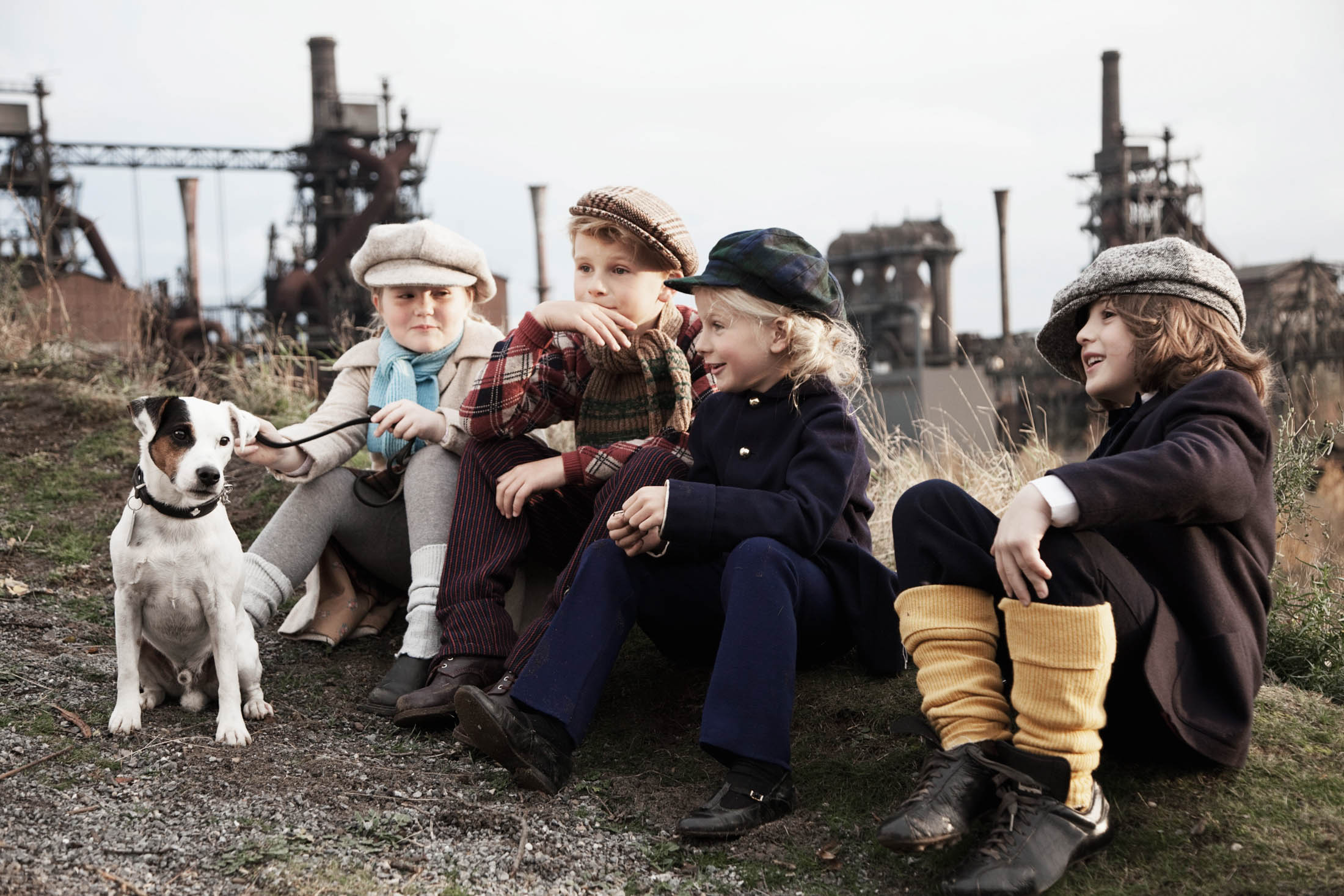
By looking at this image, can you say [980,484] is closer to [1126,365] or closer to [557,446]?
[557,446]

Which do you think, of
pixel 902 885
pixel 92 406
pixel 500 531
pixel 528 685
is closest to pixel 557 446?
pixel 92 406

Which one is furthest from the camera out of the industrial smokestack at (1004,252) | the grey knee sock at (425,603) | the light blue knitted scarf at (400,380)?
the industrial smokestack at (1004,252)

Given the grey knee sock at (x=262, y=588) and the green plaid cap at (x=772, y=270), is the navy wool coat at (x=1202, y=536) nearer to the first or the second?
the green plaid cap at (x=772, y=270)

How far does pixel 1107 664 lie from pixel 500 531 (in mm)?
1690

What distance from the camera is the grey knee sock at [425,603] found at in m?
3.15

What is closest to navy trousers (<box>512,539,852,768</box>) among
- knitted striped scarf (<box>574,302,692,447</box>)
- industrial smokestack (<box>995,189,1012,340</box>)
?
knitted striped scarf (<box>574,302,692,447</box>)

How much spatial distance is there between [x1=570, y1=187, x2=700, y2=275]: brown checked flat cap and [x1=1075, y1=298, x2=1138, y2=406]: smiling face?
1143mm

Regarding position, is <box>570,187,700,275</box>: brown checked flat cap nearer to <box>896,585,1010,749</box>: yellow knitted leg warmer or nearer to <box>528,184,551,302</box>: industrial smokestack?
<box>896,585,1010,749</box>: yellow knitted leg warmer

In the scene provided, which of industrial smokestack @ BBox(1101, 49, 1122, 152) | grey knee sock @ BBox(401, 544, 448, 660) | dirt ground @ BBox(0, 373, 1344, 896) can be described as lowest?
dirt ground @ BBox(0, 373, 1344, 896)

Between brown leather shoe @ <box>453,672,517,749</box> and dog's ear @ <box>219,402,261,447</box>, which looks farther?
dog's ear @ <box>219,402,261,447</box>

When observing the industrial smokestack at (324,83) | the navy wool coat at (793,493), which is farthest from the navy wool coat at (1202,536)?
the industrial smokestack at (324,83)

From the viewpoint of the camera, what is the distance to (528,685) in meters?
2.45

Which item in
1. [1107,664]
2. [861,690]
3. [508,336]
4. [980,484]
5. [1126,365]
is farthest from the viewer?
[980,484]

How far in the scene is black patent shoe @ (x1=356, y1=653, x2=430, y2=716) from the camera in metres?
3.07
